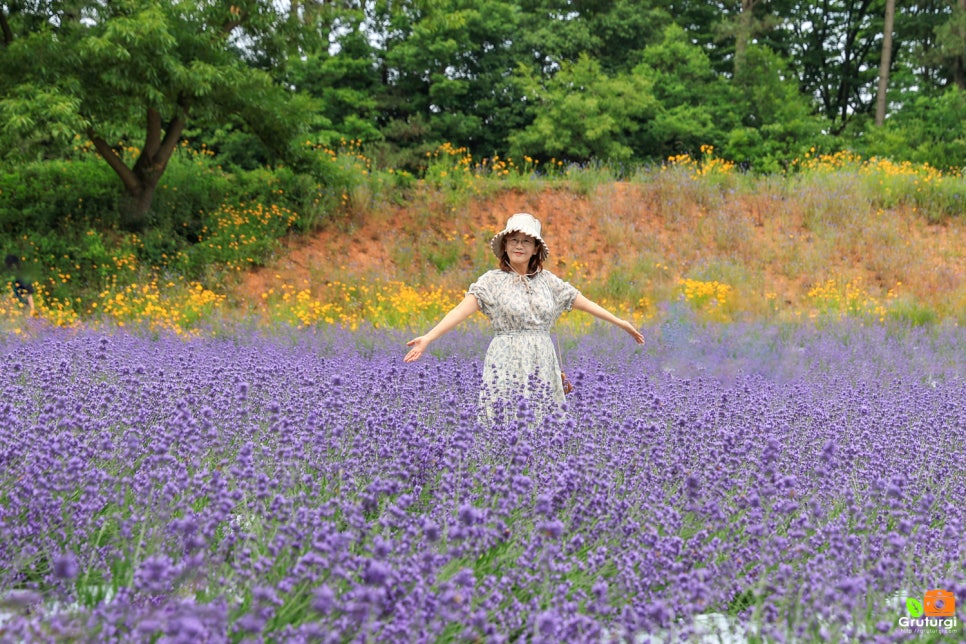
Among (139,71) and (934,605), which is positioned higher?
(139,71)

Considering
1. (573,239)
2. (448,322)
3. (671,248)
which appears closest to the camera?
(448,322)

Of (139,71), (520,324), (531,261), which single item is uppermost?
(139,71)

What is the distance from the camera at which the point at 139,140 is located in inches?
611

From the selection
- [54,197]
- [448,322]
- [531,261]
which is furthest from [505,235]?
[54,197]

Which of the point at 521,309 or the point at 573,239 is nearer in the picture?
the point at 521,309

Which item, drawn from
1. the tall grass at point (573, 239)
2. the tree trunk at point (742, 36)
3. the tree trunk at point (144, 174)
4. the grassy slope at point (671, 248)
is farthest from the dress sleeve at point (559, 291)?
the tree trunk at point (742, 36)

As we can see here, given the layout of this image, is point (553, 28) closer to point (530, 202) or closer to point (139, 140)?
point (530, 202)

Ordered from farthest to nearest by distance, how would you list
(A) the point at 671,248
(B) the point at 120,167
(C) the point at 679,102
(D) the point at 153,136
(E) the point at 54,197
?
(C) the point at 679,102, (A) the point at 671,248, (E) the point at 54,197, (D) the point at 153,136, (B) the point at 120,167

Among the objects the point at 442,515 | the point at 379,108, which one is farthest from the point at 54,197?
the point at 442,515

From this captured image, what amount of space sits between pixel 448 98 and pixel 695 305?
422 inches

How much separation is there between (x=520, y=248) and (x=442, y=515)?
2281 mm

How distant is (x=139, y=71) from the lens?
10242 mm

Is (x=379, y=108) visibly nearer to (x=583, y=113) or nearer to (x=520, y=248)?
(x=583, y=113)

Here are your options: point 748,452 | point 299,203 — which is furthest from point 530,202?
point 748,452
